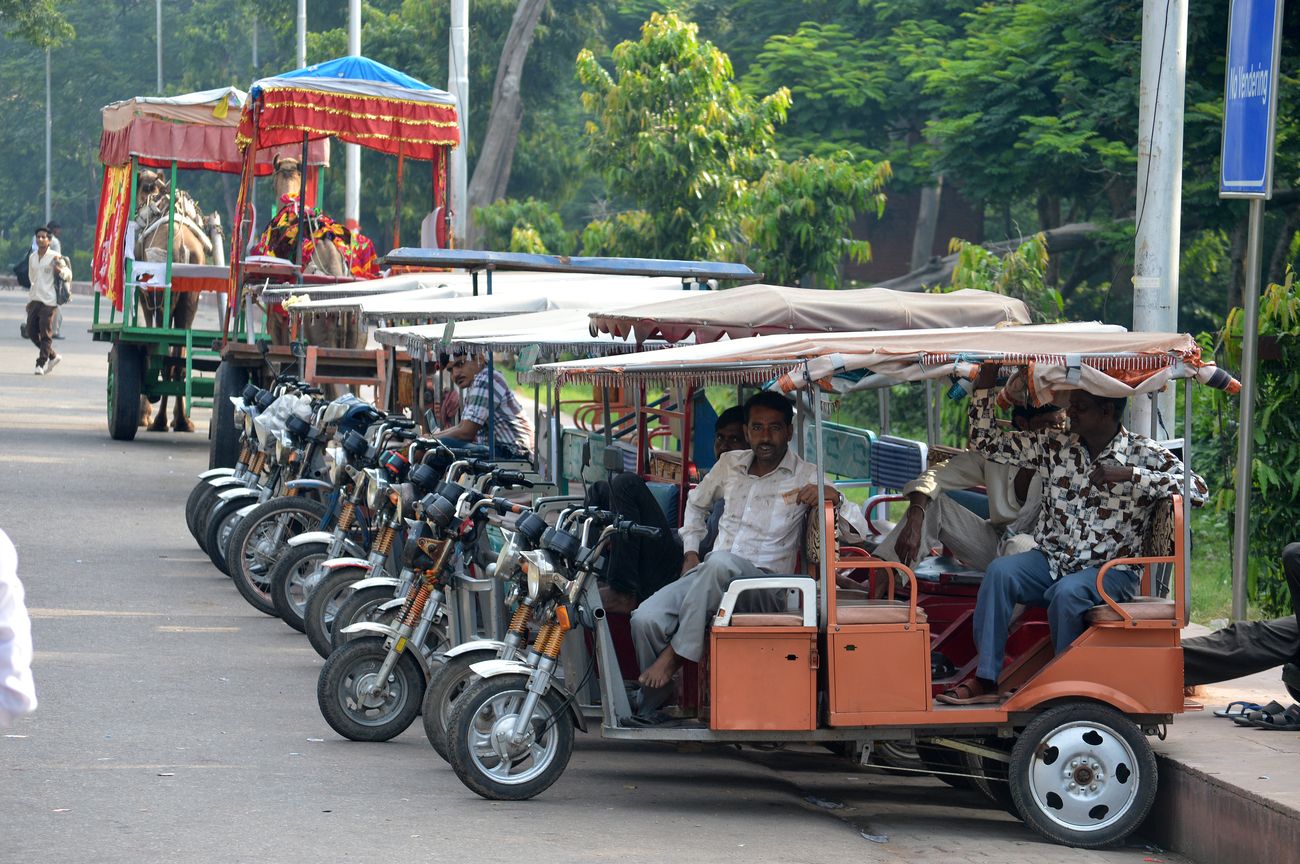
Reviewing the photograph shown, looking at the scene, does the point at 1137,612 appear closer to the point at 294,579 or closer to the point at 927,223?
the point at 294,579

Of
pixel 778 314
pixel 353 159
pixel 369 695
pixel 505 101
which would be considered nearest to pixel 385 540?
pixel 369 695

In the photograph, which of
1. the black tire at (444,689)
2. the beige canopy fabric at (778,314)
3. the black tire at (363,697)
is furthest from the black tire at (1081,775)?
the black tire at (363,697)

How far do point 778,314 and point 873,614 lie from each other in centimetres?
232

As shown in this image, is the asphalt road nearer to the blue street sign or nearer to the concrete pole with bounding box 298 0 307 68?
the blue street sign

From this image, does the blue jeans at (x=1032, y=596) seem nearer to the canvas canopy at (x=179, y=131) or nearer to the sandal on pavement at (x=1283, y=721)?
the sandal on pavement at (x=1283, y=721)

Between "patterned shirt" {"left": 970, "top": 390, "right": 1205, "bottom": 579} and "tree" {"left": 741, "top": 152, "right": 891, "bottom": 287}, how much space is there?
1192 centimetres

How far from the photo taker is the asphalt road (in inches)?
248

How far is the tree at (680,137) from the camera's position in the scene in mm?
20922

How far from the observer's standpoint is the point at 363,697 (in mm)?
7832

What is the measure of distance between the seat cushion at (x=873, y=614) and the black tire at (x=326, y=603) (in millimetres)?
3021

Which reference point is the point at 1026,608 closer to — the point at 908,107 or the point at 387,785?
the point at 387,785

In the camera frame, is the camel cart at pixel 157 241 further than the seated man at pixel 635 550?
Yes

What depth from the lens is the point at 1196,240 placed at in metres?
25.0

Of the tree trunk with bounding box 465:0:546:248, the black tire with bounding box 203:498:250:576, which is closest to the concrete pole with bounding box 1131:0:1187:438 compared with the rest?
the black tire with bounding box 203:498:250:576
